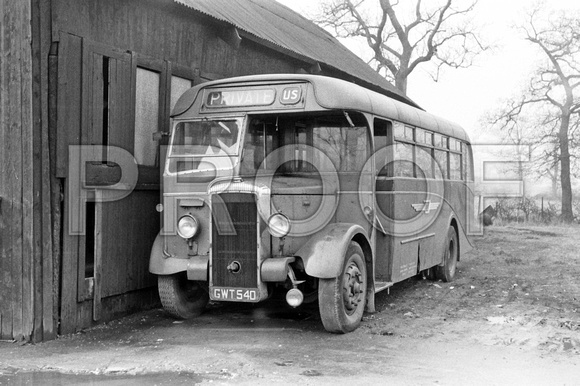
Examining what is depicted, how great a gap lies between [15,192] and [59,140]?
686mm

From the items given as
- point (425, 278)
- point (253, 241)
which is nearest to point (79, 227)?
point (253, 241)

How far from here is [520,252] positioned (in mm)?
15156

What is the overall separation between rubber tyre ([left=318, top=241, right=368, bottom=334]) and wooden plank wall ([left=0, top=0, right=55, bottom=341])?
2.84 metres

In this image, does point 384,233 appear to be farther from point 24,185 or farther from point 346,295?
point 24,185

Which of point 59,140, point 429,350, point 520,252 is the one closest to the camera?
point 429,350

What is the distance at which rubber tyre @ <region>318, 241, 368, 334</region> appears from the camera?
7.07m

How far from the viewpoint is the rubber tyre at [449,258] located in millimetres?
11227

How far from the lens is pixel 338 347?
6.71m

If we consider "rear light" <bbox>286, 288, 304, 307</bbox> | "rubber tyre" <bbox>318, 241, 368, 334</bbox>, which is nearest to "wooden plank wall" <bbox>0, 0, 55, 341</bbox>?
"rear light" <bbox>286, 288, 304, 307</bbox>

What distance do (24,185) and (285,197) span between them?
8.73 ft

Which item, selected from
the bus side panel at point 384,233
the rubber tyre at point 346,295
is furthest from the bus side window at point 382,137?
the rubber tyre at point 346,295

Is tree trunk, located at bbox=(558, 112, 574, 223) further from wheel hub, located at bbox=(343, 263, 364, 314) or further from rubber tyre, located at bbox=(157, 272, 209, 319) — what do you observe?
rubber tyre, located at bbox=(157, 272, 209, 319)

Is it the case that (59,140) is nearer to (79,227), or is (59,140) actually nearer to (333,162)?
(79,227)

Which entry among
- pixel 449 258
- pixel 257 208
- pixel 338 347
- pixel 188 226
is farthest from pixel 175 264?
pixel 449 258
